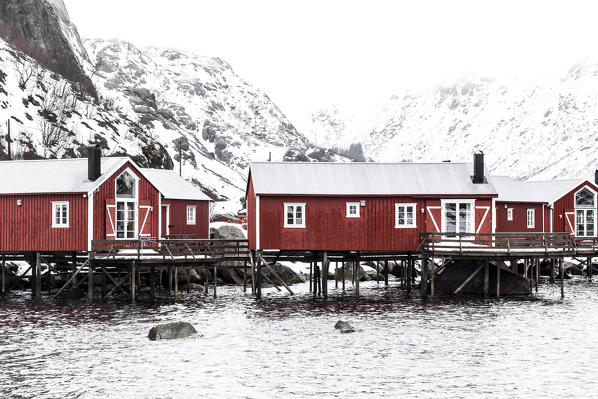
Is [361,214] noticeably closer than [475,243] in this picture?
No

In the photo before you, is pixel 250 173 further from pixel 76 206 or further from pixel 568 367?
pixel 568 367

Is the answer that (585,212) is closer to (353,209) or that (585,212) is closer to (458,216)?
(458,216)

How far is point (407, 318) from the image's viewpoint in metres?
38.1

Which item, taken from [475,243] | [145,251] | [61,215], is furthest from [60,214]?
[475,243]

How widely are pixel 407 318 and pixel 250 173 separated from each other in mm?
15698

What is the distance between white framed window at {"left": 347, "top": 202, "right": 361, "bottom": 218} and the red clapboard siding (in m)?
0.22

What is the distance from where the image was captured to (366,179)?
4822 centimetres

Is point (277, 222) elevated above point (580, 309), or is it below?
above

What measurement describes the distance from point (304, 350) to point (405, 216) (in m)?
18.6

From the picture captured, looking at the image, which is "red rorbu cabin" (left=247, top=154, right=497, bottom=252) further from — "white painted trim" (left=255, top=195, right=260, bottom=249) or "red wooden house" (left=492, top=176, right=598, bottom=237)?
"red wooden house" (left=492, top=176, right=598, bottom=237)

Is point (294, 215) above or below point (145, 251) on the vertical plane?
above

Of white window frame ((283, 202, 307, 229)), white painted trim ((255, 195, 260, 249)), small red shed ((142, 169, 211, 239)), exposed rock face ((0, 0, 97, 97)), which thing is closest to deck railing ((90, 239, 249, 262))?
white painted trim ((255, 195, 260, 249))

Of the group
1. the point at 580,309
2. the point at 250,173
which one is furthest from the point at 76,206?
the point at 580,309

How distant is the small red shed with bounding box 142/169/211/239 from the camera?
57750 millimetres
